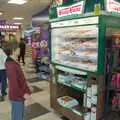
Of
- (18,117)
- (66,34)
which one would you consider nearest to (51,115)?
(18,117)

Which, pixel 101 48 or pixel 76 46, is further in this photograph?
pixel 76 46

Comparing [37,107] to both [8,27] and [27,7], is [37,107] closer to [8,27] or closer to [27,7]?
[27,7]

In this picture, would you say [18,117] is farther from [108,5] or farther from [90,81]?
[108,5]

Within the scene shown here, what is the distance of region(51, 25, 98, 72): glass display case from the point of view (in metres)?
3.51

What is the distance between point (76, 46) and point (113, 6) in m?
0.89

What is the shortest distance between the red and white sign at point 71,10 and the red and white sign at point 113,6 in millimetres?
439

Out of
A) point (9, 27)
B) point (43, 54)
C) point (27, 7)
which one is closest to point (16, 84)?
point (43, 54)

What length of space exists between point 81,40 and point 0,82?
9.10 ft

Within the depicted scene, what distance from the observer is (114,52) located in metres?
3.34

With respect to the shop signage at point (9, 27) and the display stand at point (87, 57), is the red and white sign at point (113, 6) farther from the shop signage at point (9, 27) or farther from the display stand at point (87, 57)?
the shop signage at point (9, 27)

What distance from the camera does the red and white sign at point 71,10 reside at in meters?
3.70

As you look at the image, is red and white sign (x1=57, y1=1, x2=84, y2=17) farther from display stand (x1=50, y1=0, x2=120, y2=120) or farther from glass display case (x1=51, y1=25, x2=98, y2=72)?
glass display case (x1=51, y1=25, x2=98, y2=72)

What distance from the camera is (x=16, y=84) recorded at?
10.2ft

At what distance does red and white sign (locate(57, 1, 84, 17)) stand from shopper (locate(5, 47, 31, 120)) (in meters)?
1.29
